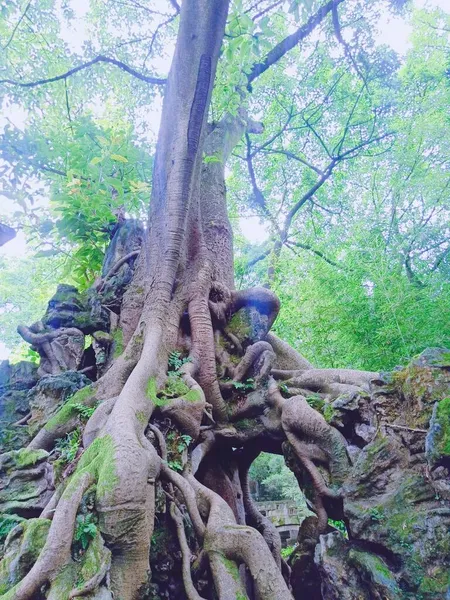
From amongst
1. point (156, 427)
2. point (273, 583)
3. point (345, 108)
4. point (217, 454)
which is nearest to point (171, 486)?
point (156, 427)

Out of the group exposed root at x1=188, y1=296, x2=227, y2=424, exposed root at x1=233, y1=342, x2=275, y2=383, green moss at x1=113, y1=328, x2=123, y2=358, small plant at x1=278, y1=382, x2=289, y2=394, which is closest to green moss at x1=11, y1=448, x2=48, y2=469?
green moss at x1=113, y1=328, x2=123, y2=358

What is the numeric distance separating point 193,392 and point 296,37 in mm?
6043

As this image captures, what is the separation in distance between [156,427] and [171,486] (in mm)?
465

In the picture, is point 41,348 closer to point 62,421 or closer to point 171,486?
point 62,421

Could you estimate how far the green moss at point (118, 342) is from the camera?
445cm

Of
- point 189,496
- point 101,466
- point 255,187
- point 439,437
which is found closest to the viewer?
point 101,466

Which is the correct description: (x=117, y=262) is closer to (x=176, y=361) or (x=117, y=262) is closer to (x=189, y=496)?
(x=176, y=361)

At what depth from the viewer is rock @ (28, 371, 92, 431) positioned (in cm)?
404

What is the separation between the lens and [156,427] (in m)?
3.20

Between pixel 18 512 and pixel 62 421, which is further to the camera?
pixel 62 421

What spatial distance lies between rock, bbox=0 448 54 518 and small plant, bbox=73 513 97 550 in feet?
3.80

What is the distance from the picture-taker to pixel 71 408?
3.72 metres

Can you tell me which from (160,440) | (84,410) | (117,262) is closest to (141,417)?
(160,440)

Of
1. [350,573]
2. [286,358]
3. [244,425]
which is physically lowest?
[350,573]
